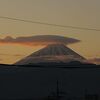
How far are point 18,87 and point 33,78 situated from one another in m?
7.99

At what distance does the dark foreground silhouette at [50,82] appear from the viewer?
9638 cm

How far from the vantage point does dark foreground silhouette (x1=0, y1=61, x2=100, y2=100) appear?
96375 millimetres

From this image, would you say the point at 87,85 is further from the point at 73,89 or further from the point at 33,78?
the point at 33,78

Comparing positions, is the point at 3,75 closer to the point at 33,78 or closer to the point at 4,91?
the point at 4,91

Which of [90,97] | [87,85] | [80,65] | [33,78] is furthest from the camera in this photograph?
[33,78]

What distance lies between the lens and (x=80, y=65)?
3607 inches

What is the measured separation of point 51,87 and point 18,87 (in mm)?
6692

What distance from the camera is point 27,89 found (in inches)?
4267

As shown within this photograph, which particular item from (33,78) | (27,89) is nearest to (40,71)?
(27,89)

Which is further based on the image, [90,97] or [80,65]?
[90,97]

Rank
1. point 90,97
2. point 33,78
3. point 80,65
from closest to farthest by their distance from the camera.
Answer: point 80,65, point 90,97, point 33,78

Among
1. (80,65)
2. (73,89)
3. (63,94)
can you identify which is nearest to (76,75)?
(73,89)

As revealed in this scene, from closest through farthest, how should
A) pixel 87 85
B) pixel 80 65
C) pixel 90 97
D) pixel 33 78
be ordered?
pixel 80 65, pixel 90 97, pixel 87 85, pixel 33 78

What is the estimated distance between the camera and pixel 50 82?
106625 millimetres
